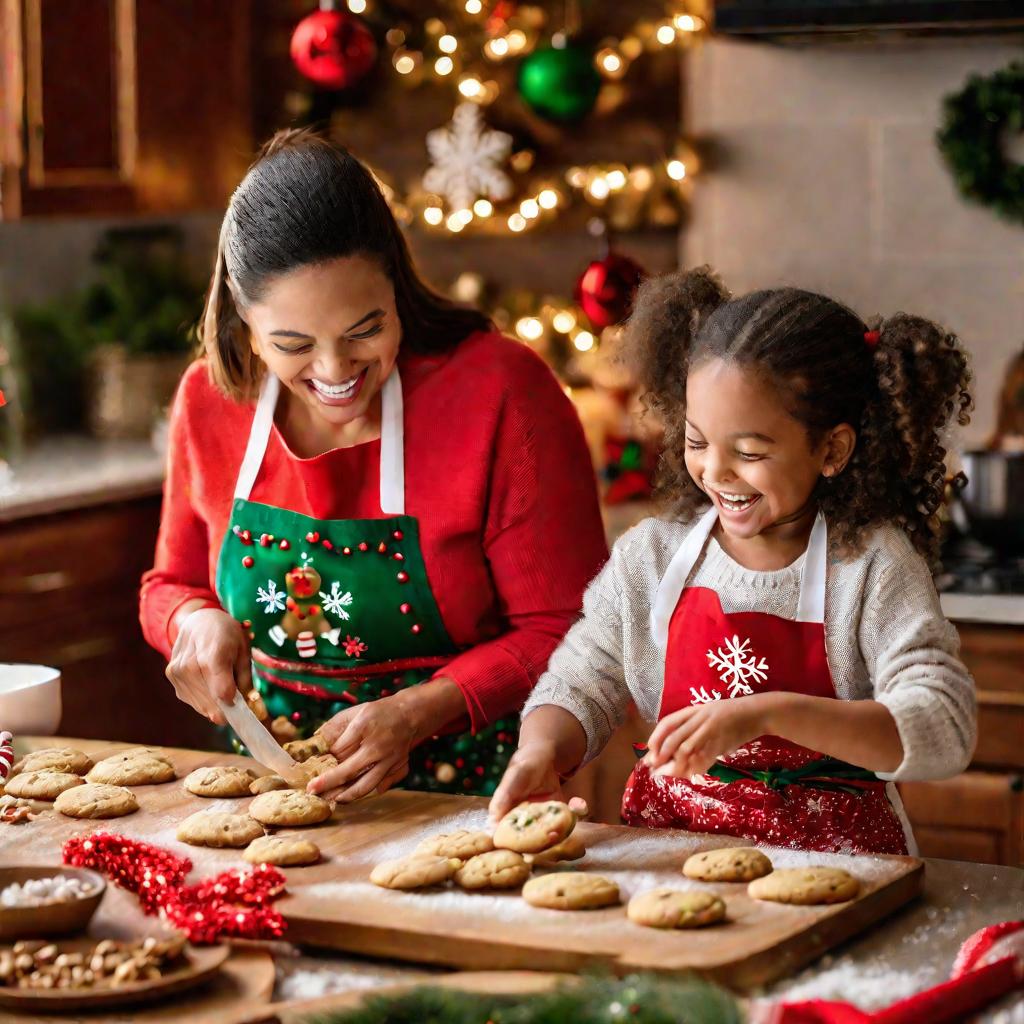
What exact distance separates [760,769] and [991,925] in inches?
12.5

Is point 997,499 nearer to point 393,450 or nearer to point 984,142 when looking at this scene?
point 984,142

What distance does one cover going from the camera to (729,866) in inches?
48.8

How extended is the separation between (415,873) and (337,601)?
1.69 feet

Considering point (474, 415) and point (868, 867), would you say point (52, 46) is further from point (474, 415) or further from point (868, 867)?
point (868, 867)

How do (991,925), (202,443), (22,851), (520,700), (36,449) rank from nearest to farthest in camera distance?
(991,925) → (22,851) → (520,700) → (202,443) → (36,449)

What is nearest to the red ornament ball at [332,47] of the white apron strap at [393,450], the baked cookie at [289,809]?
the white apron strap at [393,450]

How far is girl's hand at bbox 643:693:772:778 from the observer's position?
1.25 metres

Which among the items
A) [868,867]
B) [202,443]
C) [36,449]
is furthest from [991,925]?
[36,449]

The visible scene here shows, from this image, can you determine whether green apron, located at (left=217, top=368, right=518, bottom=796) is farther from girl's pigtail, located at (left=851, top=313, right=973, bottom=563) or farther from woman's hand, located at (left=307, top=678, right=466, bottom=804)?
girl's pigtail, located at (left=851, top=313, right=973, bottom=563)

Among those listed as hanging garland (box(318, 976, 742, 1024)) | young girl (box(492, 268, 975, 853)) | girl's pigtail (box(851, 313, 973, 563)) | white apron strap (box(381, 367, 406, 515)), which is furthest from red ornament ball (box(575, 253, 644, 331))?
hanging garland (box(318, 976, 742, 1024))

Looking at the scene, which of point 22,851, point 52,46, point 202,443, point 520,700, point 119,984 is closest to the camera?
point 119,984

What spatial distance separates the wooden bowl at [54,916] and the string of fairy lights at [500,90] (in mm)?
2077

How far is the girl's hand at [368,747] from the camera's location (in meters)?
1.46

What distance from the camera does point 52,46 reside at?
9.41 ft
